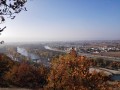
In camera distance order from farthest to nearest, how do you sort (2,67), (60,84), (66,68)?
(2,67)
(60,84)
(66,68)

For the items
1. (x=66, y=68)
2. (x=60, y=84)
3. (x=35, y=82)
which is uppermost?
(x=66, y=68)

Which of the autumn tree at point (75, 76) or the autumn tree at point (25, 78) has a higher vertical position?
the autumn tree at point (75, 76)

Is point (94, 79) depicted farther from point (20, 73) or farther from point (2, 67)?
point (2, 67)

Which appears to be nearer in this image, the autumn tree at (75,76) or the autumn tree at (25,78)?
the autumn tree at (75,76)

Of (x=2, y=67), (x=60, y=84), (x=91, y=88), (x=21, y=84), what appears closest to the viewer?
(x=91, y=88)

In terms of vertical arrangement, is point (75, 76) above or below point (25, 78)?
above

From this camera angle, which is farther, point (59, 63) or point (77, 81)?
point (59, 63)

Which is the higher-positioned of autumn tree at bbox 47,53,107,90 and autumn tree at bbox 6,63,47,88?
autumn tree at bbox 47,53,107,90

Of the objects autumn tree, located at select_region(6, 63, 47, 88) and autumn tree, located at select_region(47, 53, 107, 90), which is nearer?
autumn tree, located at select_region(47, 53, 107, 90)

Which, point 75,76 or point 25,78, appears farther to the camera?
point 25,78

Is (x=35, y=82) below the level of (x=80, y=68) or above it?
below

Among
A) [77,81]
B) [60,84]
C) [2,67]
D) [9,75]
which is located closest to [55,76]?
[60,84]
